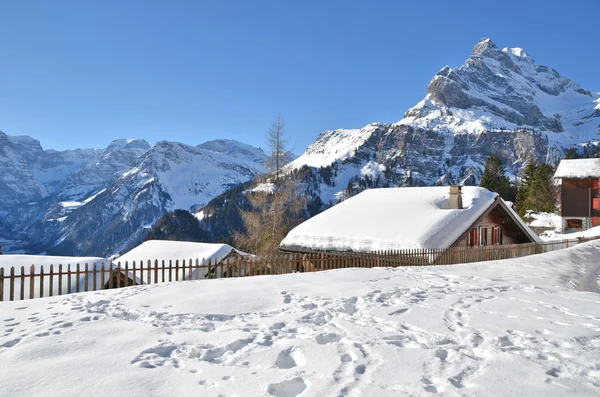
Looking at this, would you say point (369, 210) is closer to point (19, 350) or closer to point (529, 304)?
point (529, 304)

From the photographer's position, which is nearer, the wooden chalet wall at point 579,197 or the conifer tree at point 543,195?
the wooden chalet wall at point 579,197

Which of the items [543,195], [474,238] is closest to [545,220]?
[543,195]

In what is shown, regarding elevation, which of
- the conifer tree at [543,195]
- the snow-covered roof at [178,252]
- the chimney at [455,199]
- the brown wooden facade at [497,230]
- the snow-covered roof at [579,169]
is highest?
the snow-covered roof at [579,169]

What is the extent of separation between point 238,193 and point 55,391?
167 metres

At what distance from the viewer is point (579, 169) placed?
47.2 metres

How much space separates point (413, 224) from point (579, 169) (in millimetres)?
38209

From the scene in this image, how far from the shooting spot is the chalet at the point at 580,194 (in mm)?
45969

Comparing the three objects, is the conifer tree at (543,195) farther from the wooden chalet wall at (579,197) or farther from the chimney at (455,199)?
the chimney at (455,199)

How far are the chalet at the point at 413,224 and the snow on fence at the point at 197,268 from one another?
1.30m

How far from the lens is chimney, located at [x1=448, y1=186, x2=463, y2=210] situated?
21778 mm

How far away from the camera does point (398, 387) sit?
395 centimetres

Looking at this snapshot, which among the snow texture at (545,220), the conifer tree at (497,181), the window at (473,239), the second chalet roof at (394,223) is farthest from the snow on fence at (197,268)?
the conifer tree at (497,181)

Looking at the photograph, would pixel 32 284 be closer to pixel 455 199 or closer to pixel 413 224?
pixel 413 224

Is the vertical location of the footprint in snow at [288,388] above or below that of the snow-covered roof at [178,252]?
above
